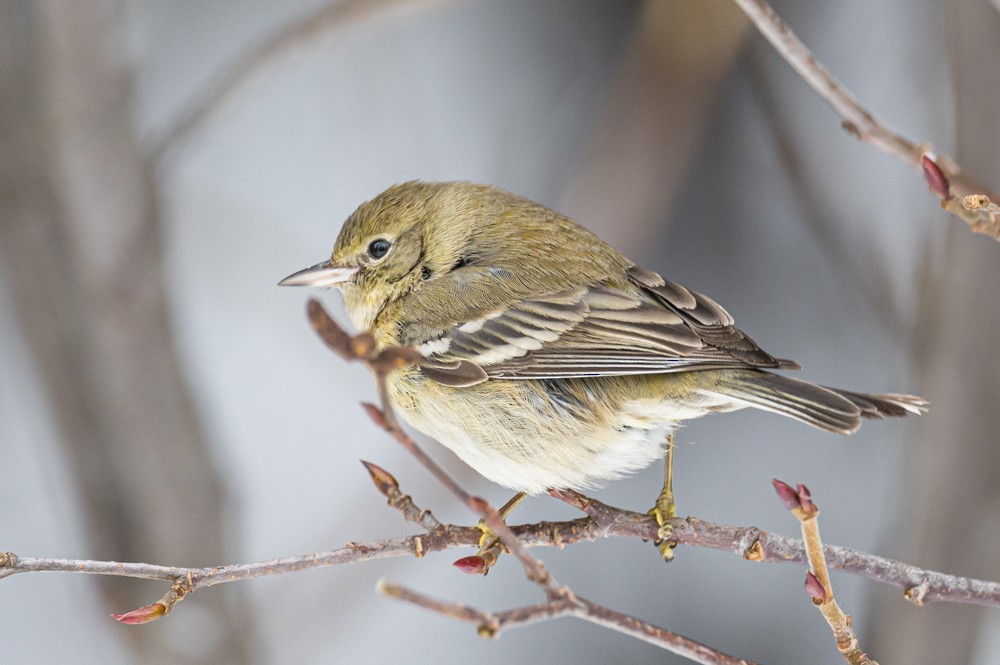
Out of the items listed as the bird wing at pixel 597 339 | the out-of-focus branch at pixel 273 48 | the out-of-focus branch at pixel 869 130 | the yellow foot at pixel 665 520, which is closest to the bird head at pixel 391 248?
the bird wing at pixel 597 339

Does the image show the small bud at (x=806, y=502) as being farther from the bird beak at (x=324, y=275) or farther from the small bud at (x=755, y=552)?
the bird beak at (x=324, y=275)

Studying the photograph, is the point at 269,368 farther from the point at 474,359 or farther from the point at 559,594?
the point at 559,594

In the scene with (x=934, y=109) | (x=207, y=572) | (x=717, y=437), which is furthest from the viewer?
(x=717, y=437)

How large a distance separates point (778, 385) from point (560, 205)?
208 centimetres

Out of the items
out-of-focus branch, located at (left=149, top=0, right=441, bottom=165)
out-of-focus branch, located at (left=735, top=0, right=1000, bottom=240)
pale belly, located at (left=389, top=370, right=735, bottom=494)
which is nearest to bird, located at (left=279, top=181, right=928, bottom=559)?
pale belly, located at (left=389, top=370, right=735, bottom=494)

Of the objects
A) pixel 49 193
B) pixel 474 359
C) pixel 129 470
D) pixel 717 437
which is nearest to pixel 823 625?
pixel 717 437

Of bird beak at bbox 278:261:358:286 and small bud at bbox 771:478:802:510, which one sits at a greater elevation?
bird beak at bbox 278:261:358:286

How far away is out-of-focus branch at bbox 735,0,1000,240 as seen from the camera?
1.76 metres

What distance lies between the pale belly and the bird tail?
104mm

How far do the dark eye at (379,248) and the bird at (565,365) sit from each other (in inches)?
4.5

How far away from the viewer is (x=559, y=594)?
57.9 inches

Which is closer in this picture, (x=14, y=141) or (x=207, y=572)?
(x=207, y=572)

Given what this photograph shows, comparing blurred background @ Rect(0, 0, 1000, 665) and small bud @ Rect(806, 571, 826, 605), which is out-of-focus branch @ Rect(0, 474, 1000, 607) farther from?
blurred background @ Rect(0, 0, 1000, 665)

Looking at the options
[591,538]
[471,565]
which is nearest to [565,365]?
[591,538]
